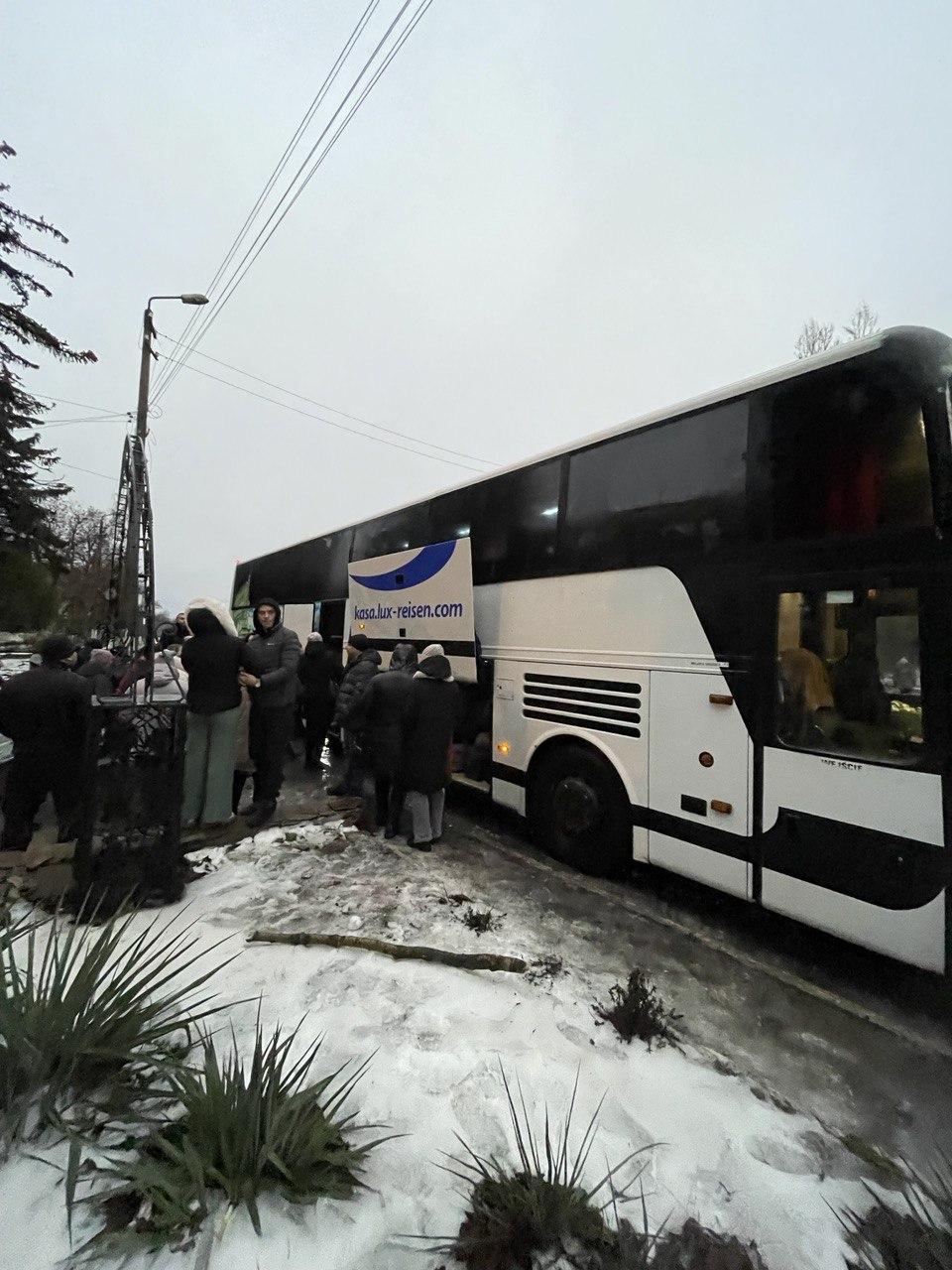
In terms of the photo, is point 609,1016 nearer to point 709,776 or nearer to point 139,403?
point 709,776

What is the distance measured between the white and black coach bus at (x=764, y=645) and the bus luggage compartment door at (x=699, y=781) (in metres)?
0.01

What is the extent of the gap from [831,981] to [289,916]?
3.32m

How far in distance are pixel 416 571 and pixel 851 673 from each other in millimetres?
4603

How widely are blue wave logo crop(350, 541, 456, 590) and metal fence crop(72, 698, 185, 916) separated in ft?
10.9

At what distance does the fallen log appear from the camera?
319cm

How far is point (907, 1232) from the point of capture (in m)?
1.78

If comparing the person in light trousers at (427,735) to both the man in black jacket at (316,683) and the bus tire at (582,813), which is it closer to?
the bus tire at (582,813)

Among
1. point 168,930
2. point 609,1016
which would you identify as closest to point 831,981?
point 609,1016

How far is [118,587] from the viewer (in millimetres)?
6812

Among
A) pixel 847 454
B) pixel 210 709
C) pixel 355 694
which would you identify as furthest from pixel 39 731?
pixel 847 454

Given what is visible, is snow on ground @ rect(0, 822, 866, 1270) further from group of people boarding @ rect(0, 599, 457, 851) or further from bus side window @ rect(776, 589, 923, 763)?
bus side window @ rect(776, 589, 923, 763)

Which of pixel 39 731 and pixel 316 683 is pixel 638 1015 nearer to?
pixel 39 731

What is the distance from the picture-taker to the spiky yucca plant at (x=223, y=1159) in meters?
1.67

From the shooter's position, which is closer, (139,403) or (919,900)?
(919,900)
